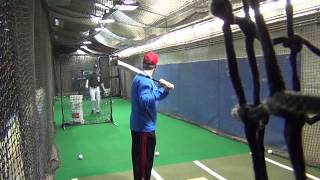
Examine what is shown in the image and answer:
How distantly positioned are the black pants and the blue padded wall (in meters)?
2.69

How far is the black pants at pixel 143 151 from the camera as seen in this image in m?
3.79

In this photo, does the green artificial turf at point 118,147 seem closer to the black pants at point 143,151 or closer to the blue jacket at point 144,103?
the black pants at point 143,151

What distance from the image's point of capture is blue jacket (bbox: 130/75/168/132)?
3699 millimetres

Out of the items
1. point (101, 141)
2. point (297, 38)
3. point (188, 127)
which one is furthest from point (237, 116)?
point (188, 127)

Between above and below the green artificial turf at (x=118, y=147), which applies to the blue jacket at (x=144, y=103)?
above

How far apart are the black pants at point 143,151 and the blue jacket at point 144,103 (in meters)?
0.08

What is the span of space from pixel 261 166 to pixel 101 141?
7.32 meters

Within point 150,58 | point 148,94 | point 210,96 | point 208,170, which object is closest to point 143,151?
point 148,94

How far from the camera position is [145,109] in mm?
3719

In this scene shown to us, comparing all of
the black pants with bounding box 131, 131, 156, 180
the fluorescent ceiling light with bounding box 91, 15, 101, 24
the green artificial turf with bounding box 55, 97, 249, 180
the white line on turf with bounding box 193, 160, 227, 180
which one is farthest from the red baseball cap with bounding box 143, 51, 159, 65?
the fluorescent ceiling light with bounding box 91, 15, 101, 24

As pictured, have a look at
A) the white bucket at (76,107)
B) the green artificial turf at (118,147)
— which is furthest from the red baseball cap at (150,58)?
the white bucket at (76,107)

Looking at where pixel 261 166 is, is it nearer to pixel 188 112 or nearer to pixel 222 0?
pixel 222 0

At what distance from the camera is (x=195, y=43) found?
920 cm

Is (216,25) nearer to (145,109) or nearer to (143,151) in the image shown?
(145,109)
